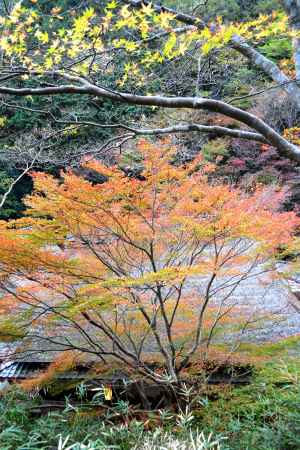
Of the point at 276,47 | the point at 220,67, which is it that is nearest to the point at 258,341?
the point at 220,67

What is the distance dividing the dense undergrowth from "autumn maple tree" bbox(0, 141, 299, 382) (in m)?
0.50

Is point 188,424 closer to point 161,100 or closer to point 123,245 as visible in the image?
point 123,245

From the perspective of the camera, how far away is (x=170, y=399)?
368 centimetres

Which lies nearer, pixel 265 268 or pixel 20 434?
pixel 20 434

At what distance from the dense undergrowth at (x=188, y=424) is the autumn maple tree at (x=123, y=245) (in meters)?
0.50

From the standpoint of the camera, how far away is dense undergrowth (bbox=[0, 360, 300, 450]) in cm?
213

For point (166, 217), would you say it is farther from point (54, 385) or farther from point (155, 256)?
point (54, 385)

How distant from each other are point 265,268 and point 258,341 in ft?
2.98

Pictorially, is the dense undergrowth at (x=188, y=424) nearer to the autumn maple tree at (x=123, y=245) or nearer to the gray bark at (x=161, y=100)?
the autumn maple tree at (x=123, y=245)

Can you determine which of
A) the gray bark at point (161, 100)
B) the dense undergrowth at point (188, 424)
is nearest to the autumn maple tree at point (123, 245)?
the dense undergrowth at point (188, 424)

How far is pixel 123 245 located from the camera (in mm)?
3750

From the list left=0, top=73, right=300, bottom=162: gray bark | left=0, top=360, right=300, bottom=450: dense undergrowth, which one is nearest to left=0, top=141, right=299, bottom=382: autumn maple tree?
left=0, top=360, right=300, bottom=450: dense undergrowth

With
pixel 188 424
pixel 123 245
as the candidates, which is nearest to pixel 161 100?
pixel 123 245

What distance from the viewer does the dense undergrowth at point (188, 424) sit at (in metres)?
2.13
